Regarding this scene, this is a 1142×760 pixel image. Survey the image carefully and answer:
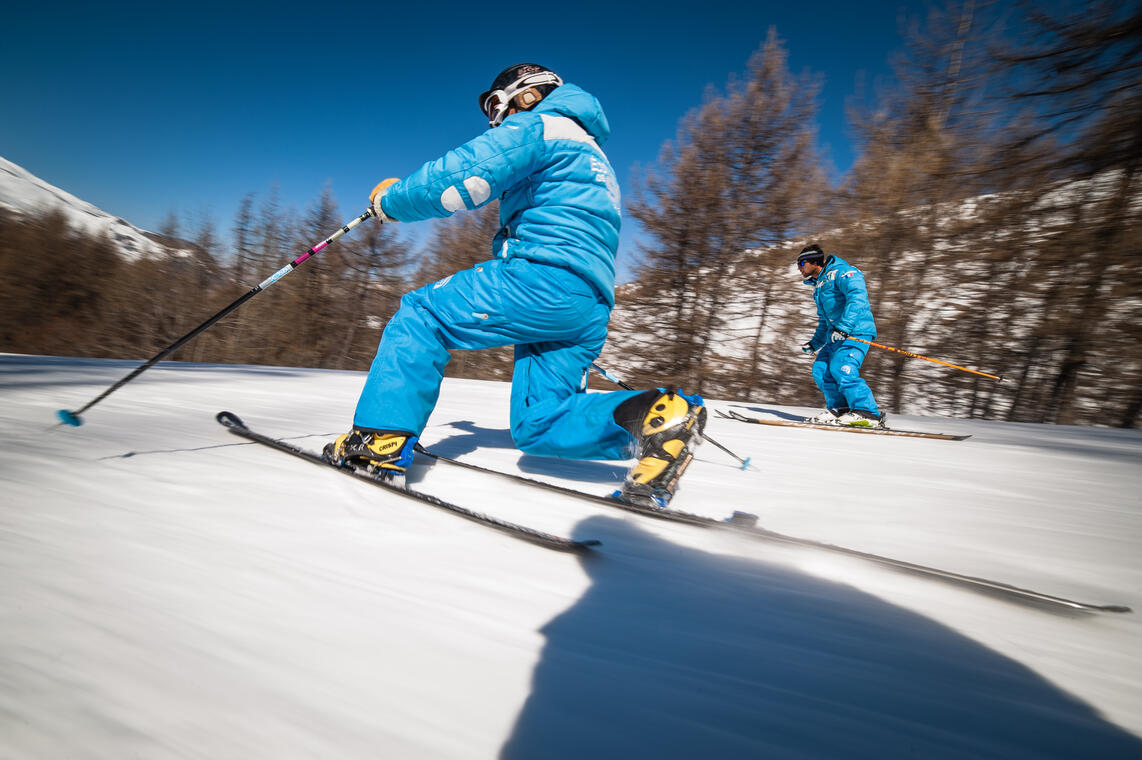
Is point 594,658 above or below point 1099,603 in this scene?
below

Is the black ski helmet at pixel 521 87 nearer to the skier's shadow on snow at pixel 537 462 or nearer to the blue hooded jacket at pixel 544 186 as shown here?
the blue hooded jacket at pixel 544 186

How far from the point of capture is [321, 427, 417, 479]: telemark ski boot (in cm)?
166

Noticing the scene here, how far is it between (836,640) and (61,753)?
128 centimetres

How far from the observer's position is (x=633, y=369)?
11617mm

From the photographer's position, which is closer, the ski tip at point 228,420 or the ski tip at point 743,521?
the ski tip at point 743,521

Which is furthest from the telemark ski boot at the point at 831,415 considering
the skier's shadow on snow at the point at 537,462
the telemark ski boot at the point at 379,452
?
the telemark ski boot at the point at 379,452

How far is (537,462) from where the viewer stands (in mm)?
2352

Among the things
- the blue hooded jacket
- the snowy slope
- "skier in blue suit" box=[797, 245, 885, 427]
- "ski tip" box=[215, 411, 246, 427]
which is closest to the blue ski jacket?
"skier in blue suit" box=[797, 245, 885, 427]

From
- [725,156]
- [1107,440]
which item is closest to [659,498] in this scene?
[1107,440]

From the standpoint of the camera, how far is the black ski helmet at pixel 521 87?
194 centimetres

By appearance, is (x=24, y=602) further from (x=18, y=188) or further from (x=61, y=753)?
(x=18, y=188)

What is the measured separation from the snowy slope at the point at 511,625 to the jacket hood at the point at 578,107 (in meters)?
1.51

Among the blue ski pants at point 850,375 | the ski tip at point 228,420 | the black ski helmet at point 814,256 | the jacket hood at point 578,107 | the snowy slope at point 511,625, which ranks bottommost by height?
the snowy slope at point 511,625

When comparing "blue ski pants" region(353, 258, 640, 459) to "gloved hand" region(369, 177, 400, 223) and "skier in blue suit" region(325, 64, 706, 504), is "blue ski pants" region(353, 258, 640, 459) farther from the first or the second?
"gloved hand" region(369, 177, 400, 223)
